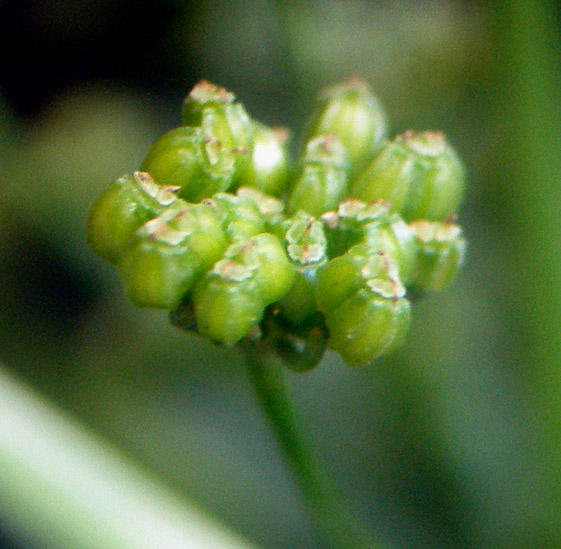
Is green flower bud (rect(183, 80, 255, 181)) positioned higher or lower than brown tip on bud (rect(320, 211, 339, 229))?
higher

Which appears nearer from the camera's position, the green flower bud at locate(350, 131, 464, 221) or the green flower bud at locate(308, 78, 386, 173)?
the green flower bud at locate(350, 131, 464, 221)

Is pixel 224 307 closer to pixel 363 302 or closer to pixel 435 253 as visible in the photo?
pixel 363 302

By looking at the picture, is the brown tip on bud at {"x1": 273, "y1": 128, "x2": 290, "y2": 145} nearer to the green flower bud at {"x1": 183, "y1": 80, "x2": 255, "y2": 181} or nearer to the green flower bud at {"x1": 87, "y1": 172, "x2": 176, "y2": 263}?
the green flower bud at {"x1": 183, "y1": 80, "x2": 255, "y2": 181}

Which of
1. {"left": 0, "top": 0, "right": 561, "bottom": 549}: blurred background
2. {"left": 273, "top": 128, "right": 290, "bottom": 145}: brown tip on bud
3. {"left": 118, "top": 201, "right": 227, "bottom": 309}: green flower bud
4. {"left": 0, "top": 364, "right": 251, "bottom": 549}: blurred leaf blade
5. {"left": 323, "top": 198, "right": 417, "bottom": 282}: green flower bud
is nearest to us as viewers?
{"left": 0, "top": 364, "right": 251, "bottom": 549}: blurred leaf blade

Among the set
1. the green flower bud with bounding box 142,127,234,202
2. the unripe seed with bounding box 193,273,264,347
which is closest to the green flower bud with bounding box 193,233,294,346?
the unripe seed with bounding box 193,273,264,347

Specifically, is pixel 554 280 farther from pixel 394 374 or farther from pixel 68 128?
pixel 68 128

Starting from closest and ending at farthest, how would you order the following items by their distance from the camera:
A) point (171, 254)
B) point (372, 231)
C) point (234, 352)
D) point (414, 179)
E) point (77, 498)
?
point (77, 498) → point (171, 254) → point (372, 231) → point (414, 179) → point (234, 352)

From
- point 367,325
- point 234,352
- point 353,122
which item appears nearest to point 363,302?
point 367,325
